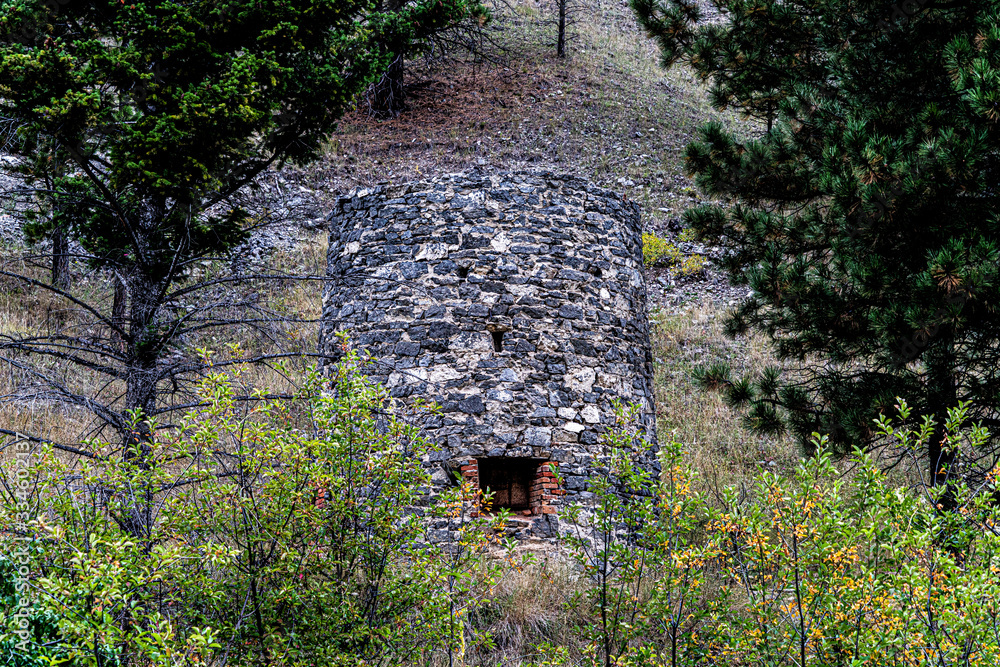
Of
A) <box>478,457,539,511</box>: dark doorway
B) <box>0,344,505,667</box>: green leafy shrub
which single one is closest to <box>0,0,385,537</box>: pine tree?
<box>0,344,505,667</box>: green leafy shrub

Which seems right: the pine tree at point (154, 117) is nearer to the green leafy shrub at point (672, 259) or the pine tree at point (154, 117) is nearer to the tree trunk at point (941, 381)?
the tree trunk at point (941, 381)

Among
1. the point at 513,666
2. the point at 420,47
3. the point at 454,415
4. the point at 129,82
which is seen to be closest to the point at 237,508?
the point at 513,666

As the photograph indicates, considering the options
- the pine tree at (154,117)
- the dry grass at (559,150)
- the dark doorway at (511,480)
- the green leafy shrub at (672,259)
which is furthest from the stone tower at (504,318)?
the green leafy shrub at (672,259)

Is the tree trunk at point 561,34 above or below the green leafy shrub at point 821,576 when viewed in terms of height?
above

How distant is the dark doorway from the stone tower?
11 millimetres

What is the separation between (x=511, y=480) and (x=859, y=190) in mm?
4001

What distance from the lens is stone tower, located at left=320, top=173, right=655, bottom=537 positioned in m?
7.09

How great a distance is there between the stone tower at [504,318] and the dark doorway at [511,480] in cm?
1

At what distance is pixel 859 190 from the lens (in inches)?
238

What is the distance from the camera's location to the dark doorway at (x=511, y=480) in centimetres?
732

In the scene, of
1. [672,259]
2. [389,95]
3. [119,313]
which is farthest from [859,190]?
[389,95]

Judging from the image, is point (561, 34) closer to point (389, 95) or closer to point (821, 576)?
point (389, 95)

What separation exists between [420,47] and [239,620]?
762 centimetres

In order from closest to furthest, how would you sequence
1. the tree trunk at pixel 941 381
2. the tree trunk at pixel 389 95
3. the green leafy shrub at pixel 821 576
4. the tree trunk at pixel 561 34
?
the green leafy shrub at pixel 821 576 < the tree trunk at pixel 941 381 < the tree trunk at pixel 389 95 < the tree trunk at pixel 561 34
